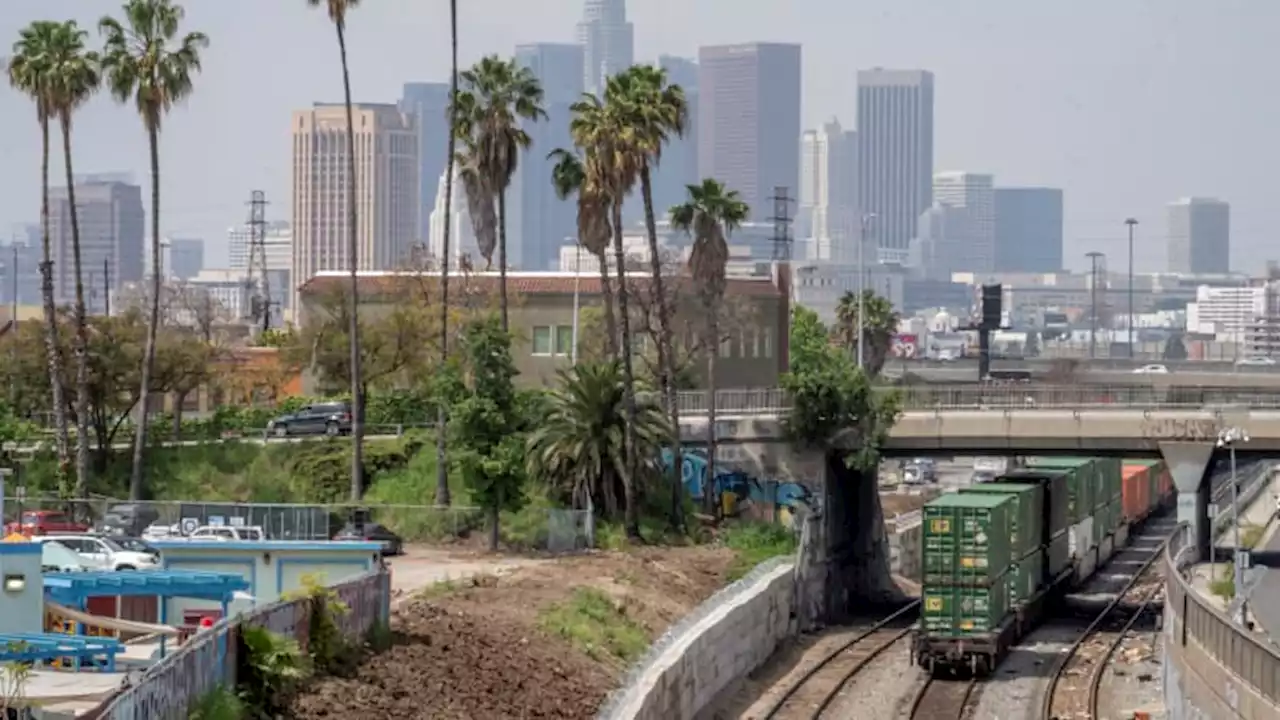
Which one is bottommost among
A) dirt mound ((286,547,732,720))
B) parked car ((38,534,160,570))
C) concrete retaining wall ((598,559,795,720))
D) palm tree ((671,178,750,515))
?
concrete retaining wall ((598,559,795,720))

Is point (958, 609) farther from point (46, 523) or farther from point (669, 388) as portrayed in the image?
point (46, 523)

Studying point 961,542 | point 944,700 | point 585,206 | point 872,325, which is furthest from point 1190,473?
point 872,325

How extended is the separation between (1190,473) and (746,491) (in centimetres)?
1415

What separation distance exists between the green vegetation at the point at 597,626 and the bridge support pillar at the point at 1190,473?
88.0 feet

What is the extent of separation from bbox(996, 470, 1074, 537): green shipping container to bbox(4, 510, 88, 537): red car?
2703 centimetres

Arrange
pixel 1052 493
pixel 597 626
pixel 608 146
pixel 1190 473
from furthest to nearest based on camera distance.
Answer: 1. pixel 1190 473
2. pixel 1052 493
3. pixel 608 146
4. pixel 597 626

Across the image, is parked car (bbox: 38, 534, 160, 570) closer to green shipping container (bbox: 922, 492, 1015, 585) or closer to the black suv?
green shipping container (bbox: 922, 492, 1015, 585)

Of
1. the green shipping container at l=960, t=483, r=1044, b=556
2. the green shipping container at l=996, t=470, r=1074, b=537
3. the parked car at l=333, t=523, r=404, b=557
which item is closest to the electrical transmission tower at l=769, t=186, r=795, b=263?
the green shipping container at l=996, t=470, r=1074, b=537

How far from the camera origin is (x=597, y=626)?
50.0 meters

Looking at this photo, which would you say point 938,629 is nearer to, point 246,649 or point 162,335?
point 246,649

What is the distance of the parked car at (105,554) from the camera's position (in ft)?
167

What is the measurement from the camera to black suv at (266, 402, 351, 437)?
262 ft

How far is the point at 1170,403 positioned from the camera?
77.3m

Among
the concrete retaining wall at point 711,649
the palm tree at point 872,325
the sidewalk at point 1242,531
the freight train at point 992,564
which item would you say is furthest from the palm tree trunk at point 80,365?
the palm tree at point 872,325
